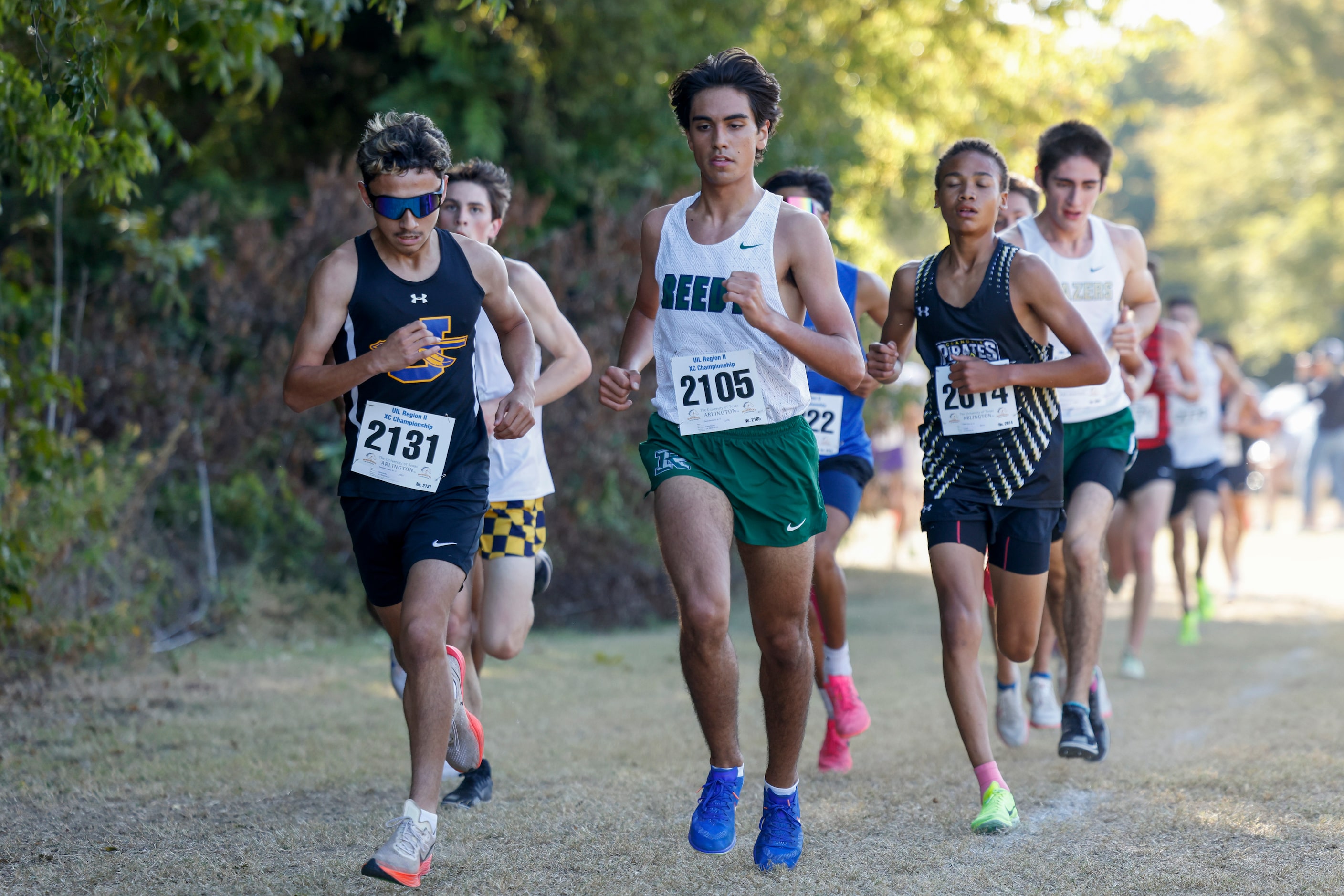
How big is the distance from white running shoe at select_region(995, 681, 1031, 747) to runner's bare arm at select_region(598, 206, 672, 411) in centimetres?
242

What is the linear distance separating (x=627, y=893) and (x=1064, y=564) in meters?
2.88

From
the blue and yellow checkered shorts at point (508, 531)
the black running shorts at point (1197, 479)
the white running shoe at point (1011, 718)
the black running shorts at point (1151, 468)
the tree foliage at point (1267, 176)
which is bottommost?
the white running shoe at point (1011, 718)

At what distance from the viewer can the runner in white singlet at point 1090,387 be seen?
5.73m

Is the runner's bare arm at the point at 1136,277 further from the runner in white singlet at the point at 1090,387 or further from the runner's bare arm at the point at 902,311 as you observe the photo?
the runner's bare arm at the point at 902,311

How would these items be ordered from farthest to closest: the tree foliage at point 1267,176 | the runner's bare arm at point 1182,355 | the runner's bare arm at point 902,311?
the tree foliage at point 1267,176 → the runner's bare arm at point 1182,355 → the runner's bare arm at point 902,311

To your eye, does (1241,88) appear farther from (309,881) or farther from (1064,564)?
(309,881)

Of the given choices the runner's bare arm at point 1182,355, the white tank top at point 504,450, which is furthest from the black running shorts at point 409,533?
the runner's bare arm at point 1182,355

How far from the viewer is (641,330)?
453 centimetres

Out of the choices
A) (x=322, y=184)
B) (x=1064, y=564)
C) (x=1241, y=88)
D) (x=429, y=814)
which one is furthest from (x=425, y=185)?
(x=1241, y=88)

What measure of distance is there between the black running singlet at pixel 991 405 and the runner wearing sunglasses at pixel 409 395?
4.95ft

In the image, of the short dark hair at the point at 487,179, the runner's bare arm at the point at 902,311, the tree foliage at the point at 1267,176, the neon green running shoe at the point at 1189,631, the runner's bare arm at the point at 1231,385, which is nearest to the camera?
the runner's bare arm at the point at 902,311

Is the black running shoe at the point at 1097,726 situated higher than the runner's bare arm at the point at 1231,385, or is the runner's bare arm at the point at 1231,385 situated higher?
the runner's bare arm at the point at 1231,385

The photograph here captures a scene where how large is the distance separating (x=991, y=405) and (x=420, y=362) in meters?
1.99

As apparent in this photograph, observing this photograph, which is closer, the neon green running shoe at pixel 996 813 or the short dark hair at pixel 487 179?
the neon green running shoe at pixel 996 813
